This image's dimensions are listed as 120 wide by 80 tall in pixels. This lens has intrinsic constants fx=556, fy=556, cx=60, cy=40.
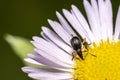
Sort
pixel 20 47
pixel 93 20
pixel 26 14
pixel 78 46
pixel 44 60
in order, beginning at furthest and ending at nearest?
pixel 26 14 → pixel 93 20 → pixel 20 47 → pixel 78 46 → pixel 44 60

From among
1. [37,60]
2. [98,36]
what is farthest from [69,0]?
[37,60]

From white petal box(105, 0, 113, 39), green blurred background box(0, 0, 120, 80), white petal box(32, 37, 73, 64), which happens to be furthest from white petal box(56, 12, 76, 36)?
green blurred background box(0, 0, 120, 80)

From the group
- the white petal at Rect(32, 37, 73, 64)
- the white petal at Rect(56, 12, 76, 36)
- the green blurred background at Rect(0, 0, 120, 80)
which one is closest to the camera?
the white petal at Rect(32, 37, 73, 64)

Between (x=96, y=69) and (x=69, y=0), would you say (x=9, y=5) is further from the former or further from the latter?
(x=96, y=69)

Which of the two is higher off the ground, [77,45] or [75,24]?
[75,24]

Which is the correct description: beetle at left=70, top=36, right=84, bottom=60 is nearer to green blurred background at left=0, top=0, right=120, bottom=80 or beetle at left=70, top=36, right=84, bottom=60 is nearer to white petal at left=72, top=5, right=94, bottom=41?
white petal at left=72, top=5, right=94, bottom=41

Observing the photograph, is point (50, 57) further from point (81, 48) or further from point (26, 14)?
point (26, 14)

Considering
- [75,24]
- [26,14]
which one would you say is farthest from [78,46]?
[26,14]
